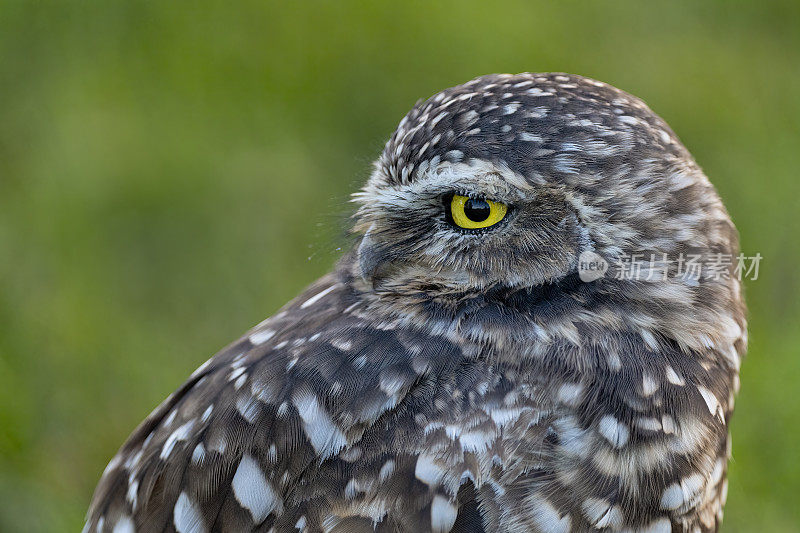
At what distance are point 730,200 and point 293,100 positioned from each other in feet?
8.09

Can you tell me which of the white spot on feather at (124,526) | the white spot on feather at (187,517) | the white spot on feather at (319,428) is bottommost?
the white spot on feather at (124,526)

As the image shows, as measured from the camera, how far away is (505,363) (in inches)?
81.3

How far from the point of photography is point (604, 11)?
18.2ft

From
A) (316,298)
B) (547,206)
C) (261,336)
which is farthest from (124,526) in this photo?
(547,206)

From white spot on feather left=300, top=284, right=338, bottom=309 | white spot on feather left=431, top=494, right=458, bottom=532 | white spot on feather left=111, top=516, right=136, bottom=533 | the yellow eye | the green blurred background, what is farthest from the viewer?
the green blurred background

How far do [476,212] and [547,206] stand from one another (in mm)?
165

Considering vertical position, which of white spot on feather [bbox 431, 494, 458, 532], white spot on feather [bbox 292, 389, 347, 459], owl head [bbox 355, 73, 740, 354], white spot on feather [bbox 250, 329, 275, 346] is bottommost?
white spot on feather [bbox 431, 494, 458, 532]

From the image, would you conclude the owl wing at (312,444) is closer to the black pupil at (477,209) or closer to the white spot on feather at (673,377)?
the black pupil at (477,209)

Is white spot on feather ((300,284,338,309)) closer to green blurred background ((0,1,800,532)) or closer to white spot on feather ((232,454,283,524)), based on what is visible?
white spot on feather ((232,454,283,524))

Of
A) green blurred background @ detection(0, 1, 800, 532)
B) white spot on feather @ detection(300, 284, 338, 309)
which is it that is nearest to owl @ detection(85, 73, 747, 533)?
white spot on feather @ detection(300, 284, 338, 309)

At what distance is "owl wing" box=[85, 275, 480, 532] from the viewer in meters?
2.00

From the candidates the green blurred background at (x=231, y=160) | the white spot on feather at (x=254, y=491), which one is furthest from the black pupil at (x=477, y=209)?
the green blurred background at (x=231, y=160)

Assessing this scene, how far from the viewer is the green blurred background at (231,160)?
3.87 meters

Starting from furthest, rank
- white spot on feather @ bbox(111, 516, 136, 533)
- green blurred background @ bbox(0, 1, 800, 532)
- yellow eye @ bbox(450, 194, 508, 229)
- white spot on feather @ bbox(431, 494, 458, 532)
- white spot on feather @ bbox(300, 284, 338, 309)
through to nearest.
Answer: green blurred background @ bbox(0, 1, 800, 532) → white spot on feather @ bbox(300, 284, 338, 309) → white spot on feather @ bbox(111, 516, 136, 533) → yellow eye @ bbox(450, 194, 508, 229) → white spot on feather @ bbox(431, 494, 458, 532)
